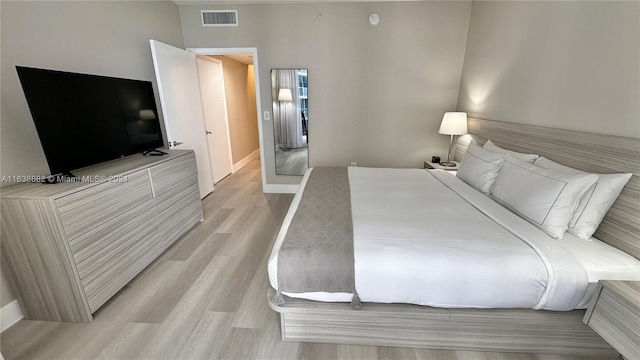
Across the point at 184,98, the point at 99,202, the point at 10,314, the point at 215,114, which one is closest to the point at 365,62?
the point at 184,98

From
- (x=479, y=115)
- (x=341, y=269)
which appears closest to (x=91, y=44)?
(x=341, y=269)

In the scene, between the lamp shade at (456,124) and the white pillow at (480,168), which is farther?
the lamp shade at (456,124)

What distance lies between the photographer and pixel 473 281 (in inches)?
50.7

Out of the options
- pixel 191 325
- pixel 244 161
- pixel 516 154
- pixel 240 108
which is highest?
pixel 240 108

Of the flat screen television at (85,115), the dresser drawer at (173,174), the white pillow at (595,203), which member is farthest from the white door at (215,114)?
the white pillow at (595,203)

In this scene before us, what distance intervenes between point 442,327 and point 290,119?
3112 mm

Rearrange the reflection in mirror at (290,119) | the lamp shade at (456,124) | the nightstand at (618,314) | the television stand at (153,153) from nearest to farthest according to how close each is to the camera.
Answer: the nightstand at (618,314), the television stand at (153,153), the lamp shade at (456,124), the reflection in mirror at (290,119)

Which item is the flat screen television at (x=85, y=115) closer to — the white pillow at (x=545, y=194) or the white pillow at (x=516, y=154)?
the white pillow at (x=545, y=194)

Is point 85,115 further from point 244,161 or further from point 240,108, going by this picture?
point 244,161

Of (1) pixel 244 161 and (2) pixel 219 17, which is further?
(1) pixel 244 161

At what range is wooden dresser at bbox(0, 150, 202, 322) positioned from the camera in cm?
151

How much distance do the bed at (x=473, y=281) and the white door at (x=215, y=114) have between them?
10.8ft

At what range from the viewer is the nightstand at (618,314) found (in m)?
1.03

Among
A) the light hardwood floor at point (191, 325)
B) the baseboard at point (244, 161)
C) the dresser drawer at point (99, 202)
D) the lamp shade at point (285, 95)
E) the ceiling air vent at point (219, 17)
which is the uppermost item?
the ceiling air vent at point (219, 17)
